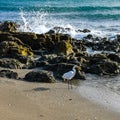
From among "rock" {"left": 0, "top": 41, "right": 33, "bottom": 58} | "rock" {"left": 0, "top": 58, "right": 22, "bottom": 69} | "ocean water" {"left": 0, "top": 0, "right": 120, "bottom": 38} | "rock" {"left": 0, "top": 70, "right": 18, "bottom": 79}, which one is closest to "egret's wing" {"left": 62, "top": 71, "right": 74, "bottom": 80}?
"rock" {"left": 0, "top": 70, "right": 18, "bottom": 79}

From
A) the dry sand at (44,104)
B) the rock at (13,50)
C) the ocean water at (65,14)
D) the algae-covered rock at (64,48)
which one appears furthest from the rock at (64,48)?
the ocean water at (65,14)

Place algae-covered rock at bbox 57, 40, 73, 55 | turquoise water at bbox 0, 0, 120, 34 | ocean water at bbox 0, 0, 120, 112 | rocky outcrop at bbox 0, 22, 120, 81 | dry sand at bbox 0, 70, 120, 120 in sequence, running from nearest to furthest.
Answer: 1. dry sand at bbox 0, 70, 120, 120
2. ocean water at bbox 0, 0, 120, 112
3. rocky outcrop at bbox 0, 22, 120, 81
4. algae-covered rock at bbox 57, 40, 73, 55
5. turquoise water at bbox 0, 0, 120, 34

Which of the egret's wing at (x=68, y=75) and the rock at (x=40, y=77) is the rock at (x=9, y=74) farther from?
the egret's wing at (x=68, y=75)

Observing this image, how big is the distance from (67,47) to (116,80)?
422cm

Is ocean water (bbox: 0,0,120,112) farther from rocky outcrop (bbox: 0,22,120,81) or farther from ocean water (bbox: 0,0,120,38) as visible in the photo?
rocky outcrop (bbox: 0,22,120,81)

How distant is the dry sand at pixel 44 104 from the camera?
1113 centimetres

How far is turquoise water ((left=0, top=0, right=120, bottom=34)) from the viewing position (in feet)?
101

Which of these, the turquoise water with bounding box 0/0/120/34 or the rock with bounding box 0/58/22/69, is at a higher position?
the rock with bounding box 0/58/22/69

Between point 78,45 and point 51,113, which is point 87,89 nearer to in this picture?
point 51,113

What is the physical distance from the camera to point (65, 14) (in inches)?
1485

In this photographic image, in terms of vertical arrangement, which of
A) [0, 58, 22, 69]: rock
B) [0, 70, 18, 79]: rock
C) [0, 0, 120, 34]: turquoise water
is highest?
[0, 70, 18, 79]: rock

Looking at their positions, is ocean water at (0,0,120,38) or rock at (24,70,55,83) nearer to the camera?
rock at (24,70,55,83)

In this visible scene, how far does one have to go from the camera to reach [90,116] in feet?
37.3

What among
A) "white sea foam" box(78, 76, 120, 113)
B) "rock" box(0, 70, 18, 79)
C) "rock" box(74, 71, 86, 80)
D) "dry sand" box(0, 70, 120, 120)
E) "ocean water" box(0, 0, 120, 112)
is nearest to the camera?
"dry sand" box(0, 70, 120, 120)
